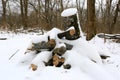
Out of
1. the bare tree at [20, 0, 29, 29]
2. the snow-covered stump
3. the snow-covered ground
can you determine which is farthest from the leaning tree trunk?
the bare tree at [20, 0, 29, 29]

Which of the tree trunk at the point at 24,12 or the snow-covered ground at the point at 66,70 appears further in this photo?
the tree trunk at the point at 24,12

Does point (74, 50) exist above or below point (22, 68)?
above

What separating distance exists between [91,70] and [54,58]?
96cm

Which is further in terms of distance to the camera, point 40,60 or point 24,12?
point 24,12

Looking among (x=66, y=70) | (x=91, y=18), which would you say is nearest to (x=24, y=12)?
(x=91, y=18)

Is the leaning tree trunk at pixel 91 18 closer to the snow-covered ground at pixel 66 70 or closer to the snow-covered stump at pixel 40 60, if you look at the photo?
the snow-covered ground at pixel 66 70

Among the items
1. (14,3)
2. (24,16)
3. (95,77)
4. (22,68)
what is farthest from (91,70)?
(14,3)

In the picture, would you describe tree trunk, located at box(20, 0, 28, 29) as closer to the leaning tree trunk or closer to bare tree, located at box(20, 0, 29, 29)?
bare tree, located at box(20, 0, 29, 29)

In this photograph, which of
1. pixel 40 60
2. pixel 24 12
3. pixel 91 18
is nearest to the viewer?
pixel 40 60

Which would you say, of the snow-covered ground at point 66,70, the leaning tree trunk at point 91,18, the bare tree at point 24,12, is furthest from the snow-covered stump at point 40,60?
the bare tree at point 24,12

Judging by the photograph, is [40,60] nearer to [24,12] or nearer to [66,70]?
[66,70]

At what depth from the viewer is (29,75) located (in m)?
5.21

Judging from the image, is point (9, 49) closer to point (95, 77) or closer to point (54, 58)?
point (54, 58)

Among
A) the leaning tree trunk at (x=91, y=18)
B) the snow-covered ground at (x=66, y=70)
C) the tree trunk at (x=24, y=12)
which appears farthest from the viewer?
the tree trunk at (x=24, y=12)
